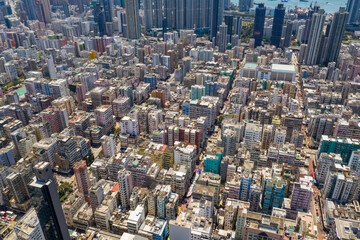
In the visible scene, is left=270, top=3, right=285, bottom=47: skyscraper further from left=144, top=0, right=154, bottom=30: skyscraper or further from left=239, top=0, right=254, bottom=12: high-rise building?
left=239, top=0, right=254, bottom=12: high-rise building

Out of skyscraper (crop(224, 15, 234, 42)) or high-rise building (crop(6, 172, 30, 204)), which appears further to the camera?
skyscraper (crop(224, 15, 234, 42))

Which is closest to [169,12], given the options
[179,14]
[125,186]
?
[179,14]

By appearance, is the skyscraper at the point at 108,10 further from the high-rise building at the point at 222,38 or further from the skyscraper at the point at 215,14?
the high-rise building at the point at 222,38

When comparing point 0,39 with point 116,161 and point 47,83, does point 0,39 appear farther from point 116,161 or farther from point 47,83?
point 116,161

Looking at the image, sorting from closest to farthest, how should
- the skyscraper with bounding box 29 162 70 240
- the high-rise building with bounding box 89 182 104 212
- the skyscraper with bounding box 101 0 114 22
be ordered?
the skyscraper with bounding box 29 162 70 240 < the high-rise building with bounding box 89 182 104 212 < the skyscraper with bounding box 101 0 114 22

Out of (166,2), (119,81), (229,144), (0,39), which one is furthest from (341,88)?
(0,39)

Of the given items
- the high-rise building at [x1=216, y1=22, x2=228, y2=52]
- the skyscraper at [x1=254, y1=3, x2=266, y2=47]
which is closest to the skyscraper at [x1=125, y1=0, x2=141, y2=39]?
the high-rise building at [x1=216, y1=22, x2=228, y2=52]

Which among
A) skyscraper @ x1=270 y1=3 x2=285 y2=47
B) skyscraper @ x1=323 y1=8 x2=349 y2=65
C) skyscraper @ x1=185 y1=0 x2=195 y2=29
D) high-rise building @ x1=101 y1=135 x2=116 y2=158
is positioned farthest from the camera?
skyscraper @ x1=185 y1=0 x2=195 y2=29
